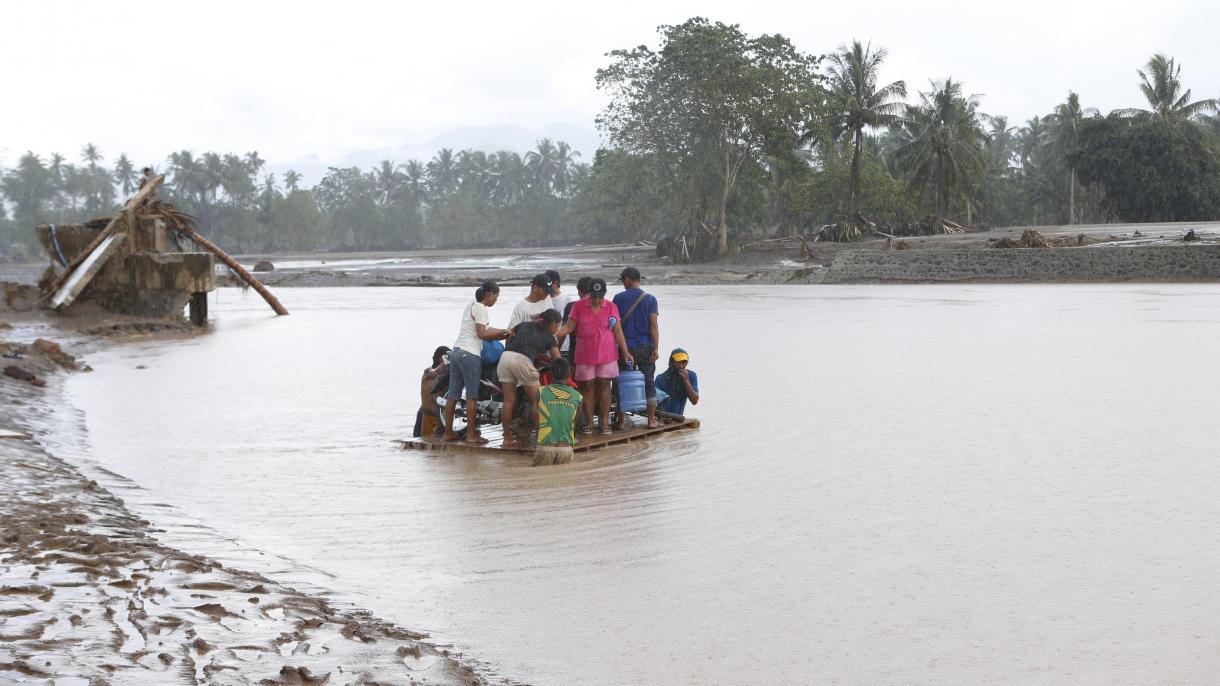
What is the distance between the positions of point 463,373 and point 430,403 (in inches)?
30.2

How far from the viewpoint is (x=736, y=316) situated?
95.1ft

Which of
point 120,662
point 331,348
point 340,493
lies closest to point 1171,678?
point 120,662

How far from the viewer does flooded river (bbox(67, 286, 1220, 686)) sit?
191 inches

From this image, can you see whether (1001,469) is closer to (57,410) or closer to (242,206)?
(57,410)

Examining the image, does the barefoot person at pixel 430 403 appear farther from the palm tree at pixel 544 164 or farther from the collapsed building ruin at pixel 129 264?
the palm tree at pixel 544 164

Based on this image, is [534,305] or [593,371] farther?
[593,371]

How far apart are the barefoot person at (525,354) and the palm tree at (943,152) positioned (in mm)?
53171

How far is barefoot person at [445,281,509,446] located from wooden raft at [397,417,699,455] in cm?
13

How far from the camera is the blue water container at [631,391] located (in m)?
10.4

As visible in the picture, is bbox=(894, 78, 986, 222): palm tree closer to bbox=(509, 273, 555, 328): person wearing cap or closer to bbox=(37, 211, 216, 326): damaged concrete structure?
bbox=(37, 211, 216, 326): damaged concrete structure

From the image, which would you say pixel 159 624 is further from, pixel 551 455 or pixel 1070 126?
pixel 1070 126

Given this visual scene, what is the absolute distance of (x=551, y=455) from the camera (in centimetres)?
903

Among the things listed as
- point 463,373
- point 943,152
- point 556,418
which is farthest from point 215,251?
point 943,152

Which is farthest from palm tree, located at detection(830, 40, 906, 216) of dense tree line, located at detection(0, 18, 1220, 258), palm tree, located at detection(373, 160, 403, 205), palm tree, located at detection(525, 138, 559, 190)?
palm tree, located at detection(373, 160, 403, 205)
